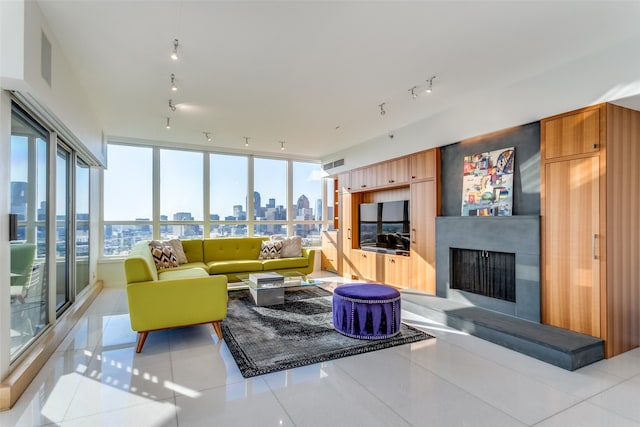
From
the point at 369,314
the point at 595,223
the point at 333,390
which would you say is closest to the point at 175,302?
the point at 333,390

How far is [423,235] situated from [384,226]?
1.12 metres

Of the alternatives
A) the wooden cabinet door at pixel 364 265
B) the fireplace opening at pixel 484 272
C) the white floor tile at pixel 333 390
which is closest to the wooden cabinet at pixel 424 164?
the fireplace opening at pixel 484 272

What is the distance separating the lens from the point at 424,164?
491 cm

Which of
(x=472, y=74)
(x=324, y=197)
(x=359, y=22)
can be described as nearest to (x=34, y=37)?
(x=359, y=22)

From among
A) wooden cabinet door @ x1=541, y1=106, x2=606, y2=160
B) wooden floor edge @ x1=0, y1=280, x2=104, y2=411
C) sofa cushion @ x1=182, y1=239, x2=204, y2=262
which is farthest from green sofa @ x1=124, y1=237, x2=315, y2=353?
wooden cabinet door @ x1=541, y1=106, x2=606, y2=160

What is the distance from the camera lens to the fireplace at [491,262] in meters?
3.50

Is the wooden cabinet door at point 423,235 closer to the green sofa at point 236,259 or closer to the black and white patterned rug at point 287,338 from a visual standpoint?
the black and white patterned rug at point 287,338

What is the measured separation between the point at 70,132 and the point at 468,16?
3.98 metres

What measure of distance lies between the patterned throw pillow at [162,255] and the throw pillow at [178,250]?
16 cm

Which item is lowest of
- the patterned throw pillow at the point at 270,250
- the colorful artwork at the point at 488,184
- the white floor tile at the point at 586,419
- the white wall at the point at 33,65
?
the white floor tile at the point at 586,419

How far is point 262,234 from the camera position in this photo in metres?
7.47

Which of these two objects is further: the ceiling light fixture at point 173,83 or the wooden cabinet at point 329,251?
the wooden cabinet at point 329,251

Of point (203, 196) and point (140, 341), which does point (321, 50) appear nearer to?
point (140, 341)

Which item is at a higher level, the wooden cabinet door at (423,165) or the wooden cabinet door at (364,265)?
the wooden cabinet door at (423,165)
